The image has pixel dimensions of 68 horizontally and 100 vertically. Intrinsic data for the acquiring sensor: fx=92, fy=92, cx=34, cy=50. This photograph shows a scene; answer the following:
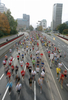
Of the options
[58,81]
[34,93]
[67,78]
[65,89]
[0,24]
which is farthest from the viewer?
[0,24]

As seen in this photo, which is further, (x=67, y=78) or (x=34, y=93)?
(x=67, y=78)

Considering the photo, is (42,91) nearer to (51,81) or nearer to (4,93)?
(51,81)

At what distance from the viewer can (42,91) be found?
Answer: 8.24m

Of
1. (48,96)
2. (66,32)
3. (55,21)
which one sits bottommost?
(48,96)

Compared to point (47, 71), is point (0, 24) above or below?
above

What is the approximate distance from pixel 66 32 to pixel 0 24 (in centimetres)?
6026

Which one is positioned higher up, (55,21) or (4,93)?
(55,21)

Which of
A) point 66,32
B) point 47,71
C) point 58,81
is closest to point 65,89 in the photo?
point 58,81

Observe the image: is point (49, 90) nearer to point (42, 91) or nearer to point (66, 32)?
point (42, 91)

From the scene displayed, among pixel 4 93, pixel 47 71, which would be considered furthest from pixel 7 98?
pixel 47 71

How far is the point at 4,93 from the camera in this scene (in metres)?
8.01

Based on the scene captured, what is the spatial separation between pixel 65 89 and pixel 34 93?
9.63 feet

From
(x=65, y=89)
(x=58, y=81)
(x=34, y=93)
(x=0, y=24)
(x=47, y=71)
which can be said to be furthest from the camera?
(x=0, y=24)

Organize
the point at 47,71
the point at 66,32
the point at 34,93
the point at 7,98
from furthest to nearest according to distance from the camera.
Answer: the point at 66,32
the point at 47,71
the point at 34,93
the point at 7,98
